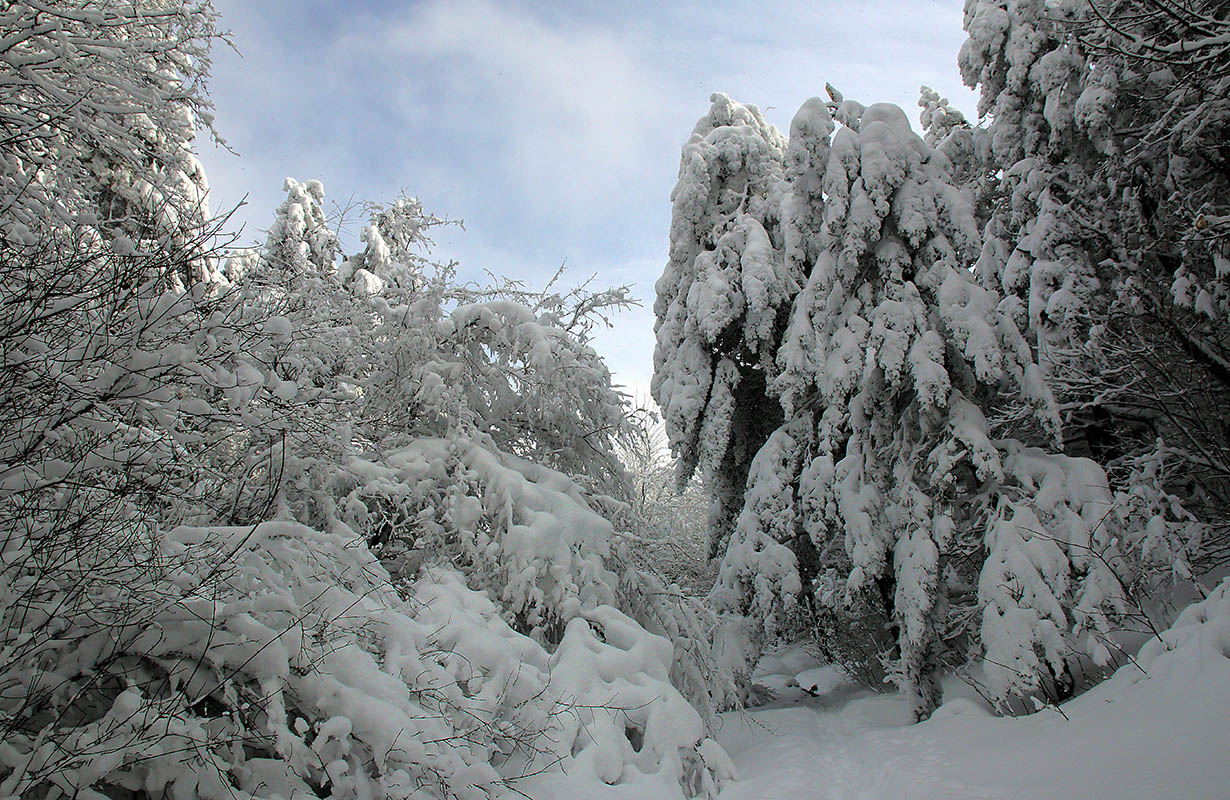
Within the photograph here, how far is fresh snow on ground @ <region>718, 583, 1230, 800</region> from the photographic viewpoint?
3859 mm

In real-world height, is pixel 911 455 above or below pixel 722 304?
below

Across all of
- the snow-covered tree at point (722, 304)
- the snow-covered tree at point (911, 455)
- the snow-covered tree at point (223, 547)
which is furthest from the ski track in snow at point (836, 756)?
the snow-covered tree at point (722, 304)

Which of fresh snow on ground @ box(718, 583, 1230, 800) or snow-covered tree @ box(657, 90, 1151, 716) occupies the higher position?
snow-covered tree @ box(657, 90, 1151, 716)

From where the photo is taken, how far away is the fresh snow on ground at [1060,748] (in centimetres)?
386

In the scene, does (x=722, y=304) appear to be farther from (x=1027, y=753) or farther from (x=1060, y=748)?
(x=1060, y=748)

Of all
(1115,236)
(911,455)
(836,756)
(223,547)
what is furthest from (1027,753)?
(1115,236)

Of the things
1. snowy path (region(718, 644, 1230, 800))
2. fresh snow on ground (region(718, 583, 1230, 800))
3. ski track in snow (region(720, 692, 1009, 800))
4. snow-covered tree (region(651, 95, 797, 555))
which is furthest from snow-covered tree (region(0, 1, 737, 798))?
snow-covered tree (region(651, 95, 797, 555))

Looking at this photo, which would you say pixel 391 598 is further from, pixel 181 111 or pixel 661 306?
pixel 661 306

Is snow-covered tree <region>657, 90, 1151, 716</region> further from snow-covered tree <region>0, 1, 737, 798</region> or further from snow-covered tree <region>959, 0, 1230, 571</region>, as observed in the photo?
snow-covered tree <region>0, 1, 737, 798</region>

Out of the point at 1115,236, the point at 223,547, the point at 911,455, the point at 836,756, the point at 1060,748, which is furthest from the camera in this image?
the point at 1115,236

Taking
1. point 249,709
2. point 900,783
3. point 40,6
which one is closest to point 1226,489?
point 900,783

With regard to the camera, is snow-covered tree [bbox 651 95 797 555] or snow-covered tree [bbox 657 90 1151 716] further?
snow-covered tree [bbox 651 95 797 555]

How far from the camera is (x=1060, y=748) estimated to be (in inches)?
190

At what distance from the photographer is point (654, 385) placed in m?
13.0
